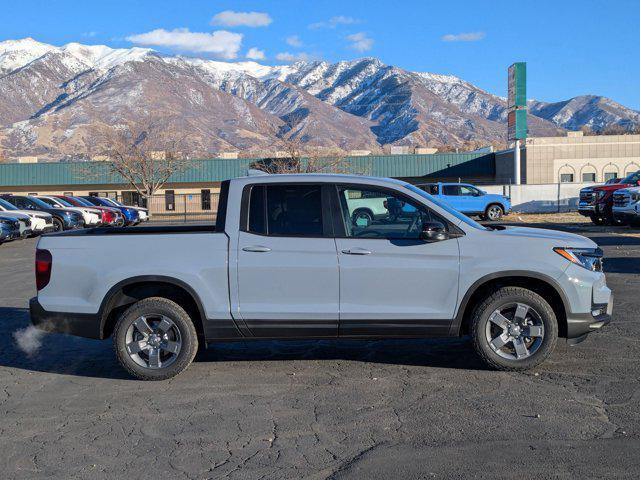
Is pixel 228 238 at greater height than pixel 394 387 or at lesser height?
greater

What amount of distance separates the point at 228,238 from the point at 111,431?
2.06 metres

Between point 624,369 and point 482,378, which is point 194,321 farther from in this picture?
point 624,369

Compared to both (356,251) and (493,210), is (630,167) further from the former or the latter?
(356,251)

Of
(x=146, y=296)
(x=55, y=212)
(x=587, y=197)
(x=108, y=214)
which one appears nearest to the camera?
(x=146, y=296)

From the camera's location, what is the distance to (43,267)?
22.9 ft

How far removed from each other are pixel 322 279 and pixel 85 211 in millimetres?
24969

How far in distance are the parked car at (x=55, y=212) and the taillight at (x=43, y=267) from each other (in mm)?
21617

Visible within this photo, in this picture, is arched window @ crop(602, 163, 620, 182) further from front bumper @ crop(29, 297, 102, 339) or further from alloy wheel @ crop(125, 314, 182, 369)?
front bumper @ crop(29, 297, 102, 339)

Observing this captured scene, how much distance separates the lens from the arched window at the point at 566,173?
5847 cm

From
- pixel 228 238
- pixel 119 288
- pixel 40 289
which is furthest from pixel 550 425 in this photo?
pixel 40 289

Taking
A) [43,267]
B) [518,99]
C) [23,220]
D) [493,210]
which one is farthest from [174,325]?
[518,99]

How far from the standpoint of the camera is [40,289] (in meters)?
6.97

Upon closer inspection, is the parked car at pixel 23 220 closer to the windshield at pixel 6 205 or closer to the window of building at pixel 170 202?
the windshield at pixel 6 205

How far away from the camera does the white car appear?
96.6 feet
